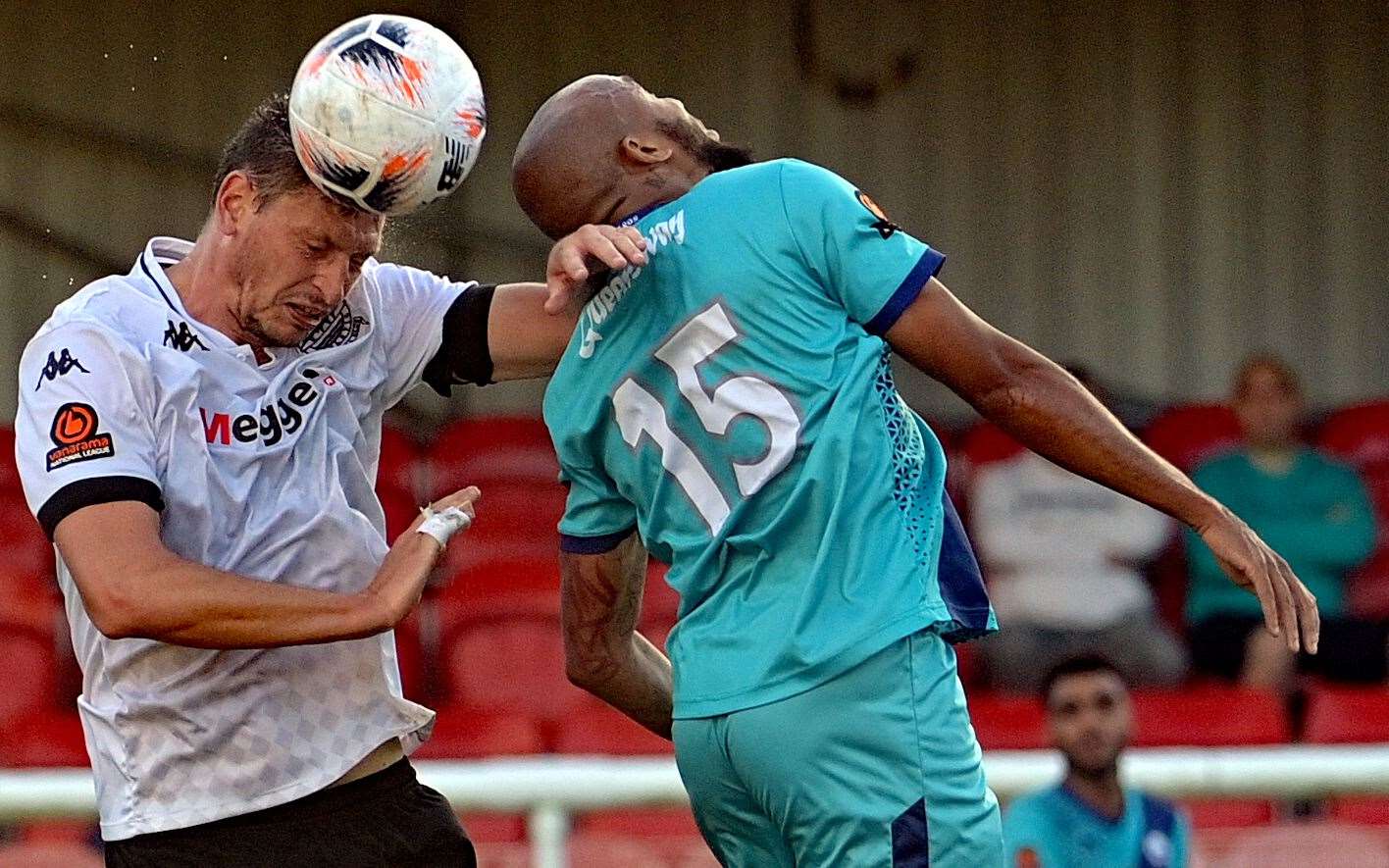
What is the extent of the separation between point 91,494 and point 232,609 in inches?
10.2

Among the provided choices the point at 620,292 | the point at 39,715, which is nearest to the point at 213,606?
the point at 620,292

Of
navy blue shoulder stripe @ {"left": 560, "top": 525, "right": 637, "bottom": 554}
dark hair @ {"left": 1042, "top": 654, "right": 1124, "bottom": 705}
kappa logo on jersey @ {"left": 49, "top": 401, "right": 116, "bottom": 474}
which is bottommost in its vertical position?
dark hair @ {"left": 1042, "top": 654, "right": 1124, "bottom": 705}

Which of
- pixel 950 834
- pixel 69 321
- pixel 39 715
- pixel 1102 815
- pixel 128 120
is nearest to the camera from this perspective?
pixel 950 834

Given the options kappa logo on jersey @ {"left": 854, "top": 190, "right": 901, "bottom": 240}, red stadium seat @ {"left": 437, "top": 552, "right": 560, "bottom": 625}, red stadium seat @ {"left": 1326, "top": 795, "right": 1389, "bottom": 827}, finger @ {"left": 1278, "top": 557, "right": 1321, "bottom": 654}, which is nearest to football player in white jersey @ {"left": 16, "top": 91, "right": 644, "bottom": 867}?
kappa logo on jersey @ {"left": 854, "top": 190, "right": 901, "bottom": 240}

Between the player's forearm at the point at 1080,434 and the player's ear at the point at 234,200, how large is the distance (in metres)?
1.14

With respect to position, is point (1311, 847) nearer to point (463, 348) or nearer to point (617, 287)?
point (463, 348)

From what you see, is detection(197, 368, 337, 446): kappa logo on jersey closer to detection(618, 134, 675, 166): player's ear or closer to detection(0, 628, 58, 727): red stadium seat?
detection(618, 134, 675, 166): player's ear

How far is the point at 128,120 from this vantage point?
937cm

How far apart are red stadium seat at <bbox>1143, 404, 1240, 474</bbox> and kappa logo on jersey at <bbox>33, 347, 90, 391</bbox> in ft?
19.5

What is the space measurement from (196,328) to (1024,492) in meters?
4.83

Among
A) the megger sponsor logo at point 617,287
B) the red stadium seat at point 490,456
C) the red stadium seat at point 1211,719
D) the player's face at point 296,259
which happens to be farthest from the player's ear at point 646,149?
the red stadium seat at point 490,456

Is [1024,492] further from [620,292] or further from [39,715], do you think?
[620,292]

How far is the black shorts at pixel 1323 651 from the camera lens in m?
7.71

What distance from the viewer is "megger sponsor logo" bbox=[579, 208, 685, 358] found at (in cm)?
318
